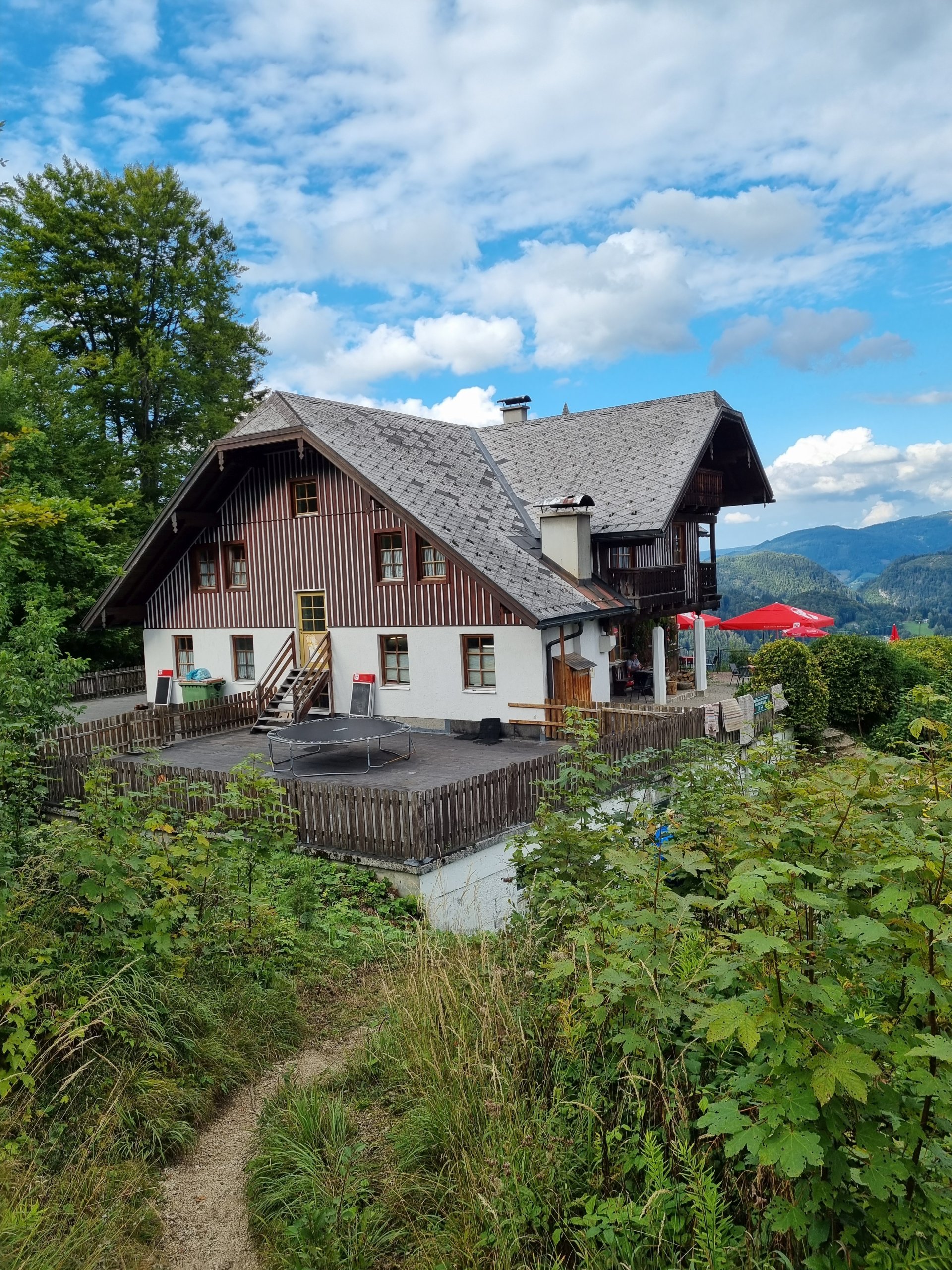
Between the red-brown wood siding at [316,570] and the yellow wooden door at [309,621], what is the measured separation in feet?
0.76

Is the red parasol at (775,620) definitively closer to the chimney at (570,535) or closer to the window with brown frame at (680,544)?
the window with brown frame at (680,544)

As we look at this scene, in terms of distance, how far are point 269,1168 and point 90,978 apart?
1803mm

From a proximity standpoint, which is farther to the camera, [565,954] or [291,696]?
[291,696]

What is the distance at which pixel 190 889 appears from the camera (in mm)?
7195

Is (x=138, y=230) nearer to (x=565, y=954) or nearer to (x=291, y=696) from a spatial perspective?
(x=291, y=696)

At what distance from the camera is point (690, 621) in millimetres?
29078

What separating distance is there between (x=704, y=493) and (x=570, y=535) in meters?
5.99

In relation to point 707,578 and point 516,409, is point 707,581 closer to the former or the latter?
point 707,578

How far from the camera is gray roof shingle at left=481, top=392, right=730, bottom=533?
20672mm

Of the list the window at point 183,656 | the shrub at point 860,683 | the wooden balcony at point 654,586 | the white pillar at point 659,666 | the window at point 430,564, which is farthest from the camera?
the window at point 183,656

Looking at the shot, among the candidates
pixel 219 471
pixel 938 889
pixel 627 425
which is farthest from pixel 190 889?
pixel 627 425

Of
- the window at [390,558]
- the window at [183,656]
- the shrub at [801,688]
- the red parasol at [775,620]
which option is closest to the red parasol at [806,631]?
the red parasol at [775,620]

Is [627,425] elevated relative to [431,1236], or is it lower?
elevated

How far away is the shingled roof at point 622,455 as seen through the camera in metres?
20.7
